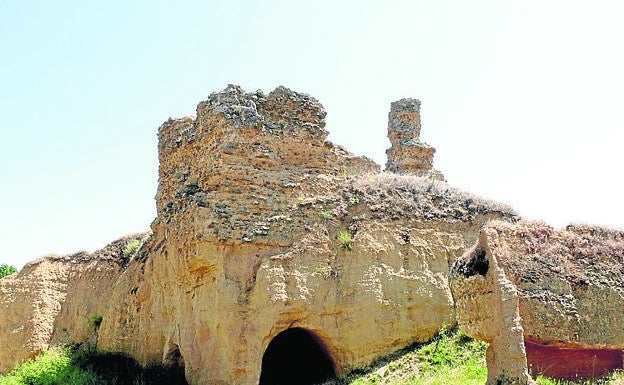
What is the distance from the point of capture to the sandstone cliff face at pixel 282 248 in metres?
14.5

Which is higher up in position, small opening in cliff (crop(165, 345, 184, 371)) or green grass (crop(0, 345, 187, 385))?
small opening in cliff (crop(165, 345, 184, 371))

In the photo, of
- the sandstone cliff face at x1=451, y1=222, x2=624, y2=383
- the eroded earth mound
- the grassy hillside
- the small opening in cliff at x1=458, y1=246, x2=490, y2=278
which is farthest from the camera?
the eroded earth mound

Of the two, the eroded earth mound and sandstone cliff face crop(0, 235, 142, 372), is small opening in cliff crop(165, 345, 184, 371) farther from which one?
sandstone cliff face crop(0, 235, 142, 372)

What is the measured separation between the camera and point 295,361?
55.5ft

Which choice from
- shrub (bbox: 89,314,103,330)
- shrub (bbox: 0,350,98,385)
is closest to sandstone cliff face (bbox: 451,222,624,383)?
shrub (bbox: 0,350,98,385)

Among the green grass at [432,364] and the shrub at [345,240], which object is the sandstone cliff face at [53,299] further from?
the green grass at [432,364]

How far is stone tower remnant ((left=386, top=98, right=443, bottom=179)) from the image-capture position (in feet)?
83.5

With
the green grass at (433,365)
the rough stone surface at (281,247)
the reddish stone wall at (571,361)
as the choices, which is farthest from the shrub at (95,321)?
the reddish stone wall at (571,361)

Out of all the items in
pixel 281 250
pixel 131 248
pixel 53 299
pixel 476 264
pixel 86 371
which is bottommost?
pixel 86 371

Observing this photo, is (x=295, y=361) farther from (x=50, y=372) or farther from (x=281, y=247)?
(x=50, y=372)

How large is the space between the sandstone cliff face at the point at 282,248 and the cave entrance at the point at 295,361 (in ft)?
0.53

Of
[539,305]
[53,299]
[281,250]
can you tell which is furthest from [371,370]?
[53,299]

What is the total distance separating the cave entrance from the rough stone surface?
3.65 feet

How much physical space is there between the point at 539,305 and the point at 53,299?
1687 cm
